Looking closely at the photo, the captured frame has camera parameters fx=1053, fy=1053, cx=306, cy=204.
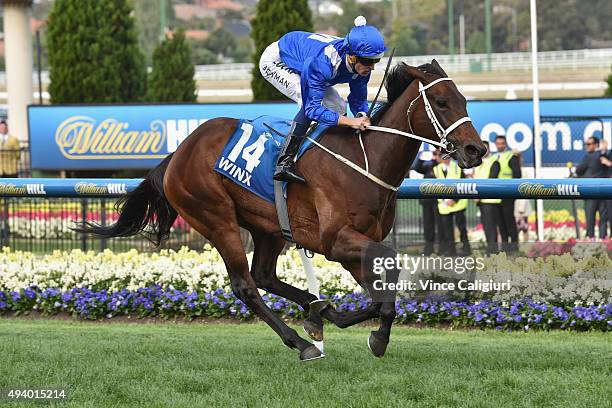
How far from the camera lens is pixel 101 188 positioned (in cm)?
802

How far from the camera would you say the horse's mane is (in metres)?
6.01

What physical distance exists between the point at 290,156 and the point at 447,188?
1686mm

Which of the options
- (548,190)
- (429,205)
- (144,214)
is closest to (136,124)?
(429,205)

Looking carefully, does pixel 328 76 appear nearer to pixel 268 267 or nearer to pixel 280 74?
pixel 280 74

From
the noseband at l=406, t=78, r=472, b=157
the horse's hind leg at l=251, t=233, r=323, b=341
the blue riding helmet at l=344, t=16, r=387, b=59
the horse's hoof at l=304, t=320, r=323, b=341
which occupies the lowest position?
the horse's hoof at l=304, t=320, r=323, b=341

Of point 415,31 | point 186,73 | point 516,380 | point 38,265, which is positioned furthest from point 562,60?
point 516,380

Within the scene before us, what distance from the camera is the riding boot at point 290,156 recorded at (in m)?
6.15

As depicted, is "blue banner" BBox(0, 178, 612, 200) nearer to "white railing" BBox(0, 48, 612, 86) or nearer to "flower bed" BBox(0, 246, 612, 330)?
"flower bed" BBox(0, 246, 612, 330)

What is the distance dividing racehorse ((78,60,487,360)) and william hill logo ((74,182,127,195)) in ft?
3.31

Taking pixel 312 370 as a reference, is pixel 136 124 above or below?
above

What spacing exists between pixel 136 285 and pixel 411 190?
2.94m

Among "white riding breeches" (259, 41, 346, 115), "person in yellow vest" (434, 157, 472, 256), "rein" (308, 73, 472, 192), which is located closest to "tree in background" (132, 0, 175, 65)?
"person in yellow vest" (434, 157, 472, 256)

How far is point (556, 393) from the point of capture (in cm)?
508

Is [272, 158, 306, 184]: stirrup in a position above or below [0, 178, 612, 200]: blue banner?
above
